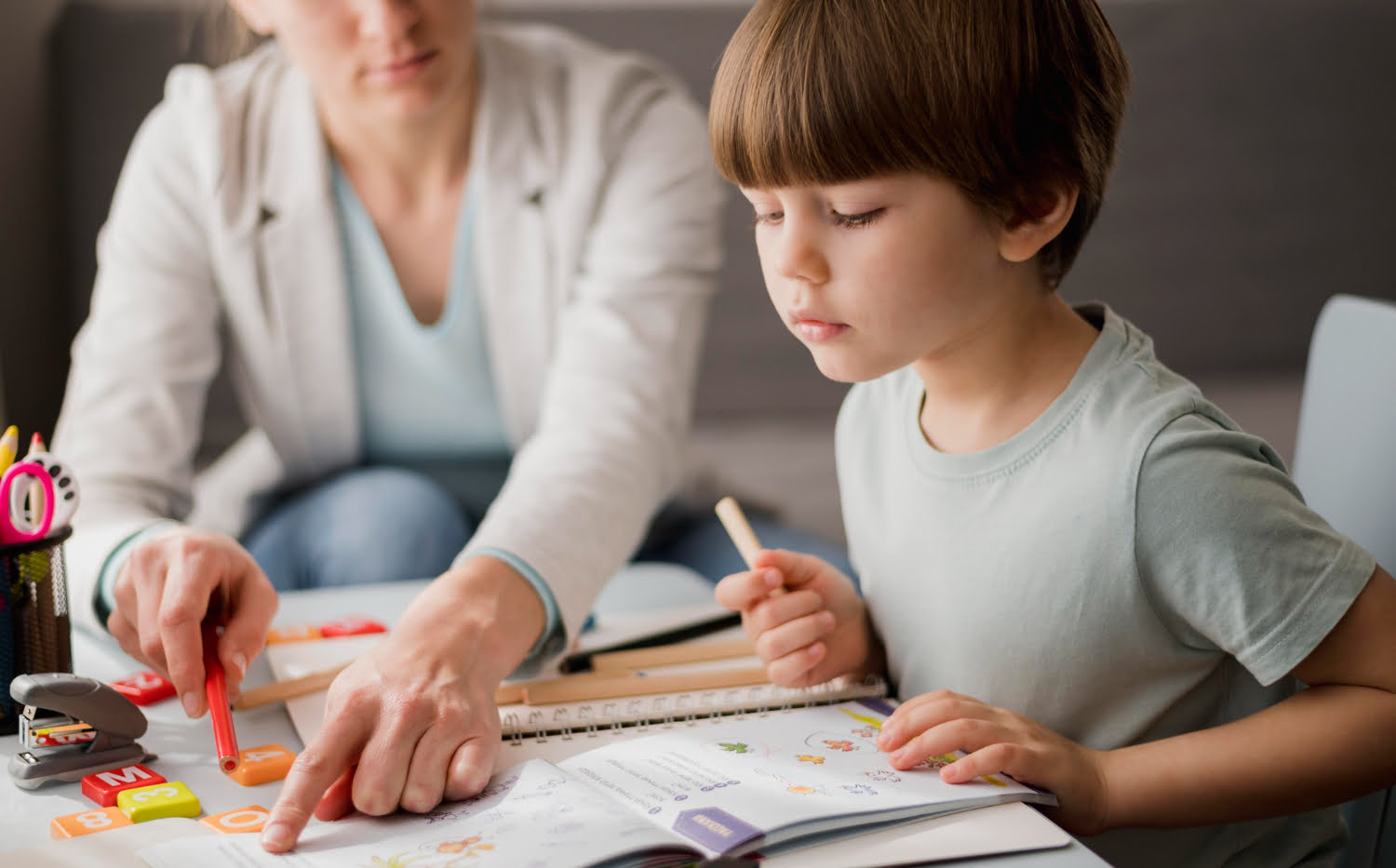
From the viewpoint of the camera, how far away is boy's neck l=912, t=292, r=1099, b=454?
759mm

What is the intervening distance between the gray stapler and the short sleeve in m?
0.53

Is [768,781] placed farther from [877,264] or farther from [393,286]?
[393,286]

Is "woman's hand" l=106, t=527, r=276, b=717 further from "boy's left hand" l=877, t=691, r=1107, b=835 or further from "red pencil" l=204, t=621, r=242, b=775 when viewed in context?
"boy's left hand" l=877, t=691, r=1107, b=835

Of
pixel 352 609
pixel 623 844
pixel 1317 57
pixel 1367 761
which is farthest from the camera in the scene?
pixel 1317 57

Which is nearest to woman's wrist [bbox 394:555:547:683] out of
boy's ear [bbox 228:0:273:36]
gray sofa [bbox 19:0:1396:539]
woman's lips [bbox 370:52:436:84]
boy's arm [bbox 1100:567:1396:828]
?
boy's arm [bbox 1100:567:1396:828]

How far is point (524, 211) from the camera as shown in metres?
1.37

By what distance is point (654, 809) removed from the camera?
0.55m

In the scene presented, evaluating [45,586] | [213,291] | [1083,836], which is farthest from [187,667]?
[213,291]

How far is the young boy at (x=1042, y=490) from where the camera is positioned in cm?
64

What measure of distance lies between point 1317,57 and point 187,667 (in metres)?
2.70

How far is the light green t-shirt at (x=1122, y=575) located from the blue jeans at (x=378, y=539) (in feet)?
1.27

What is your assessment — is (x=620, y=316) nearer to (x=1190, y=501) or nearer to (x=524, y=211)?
(x=524, y=211)

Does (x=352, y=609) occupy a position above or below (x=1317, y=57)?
below

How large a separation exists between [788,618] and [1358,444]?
416mm
